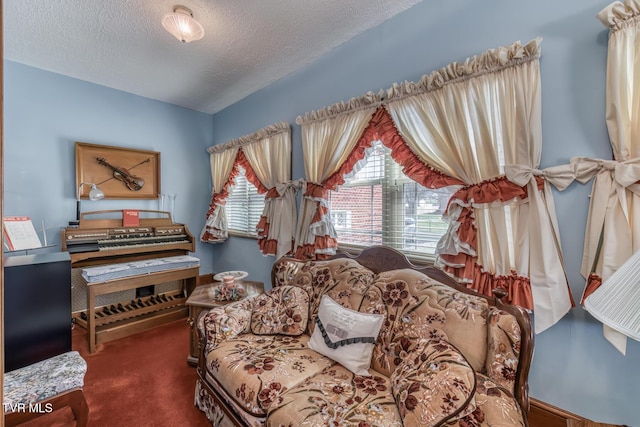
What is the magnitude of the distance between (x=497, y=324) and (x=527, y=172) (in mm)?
816

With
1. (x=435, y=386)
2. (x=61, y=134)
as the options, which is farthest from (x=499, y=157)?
(x=61, y=134)

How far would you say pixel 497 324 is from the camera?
127cm

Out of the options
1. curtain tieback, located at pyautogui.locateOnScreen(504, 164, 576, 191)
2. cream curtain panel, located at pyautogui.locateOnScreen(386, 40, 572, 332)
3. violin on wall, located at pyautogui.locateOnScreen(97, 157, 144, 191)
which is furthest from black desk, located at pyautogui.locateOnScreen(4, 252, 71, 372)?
curtain tieback, located at pyautogui.locateOnScreen(504, 164, 576, 191)

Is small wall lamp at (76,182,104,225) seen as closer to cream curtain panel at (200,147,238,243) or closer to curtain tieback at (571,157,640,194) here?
cream curtain panel at (200,147,238,243)

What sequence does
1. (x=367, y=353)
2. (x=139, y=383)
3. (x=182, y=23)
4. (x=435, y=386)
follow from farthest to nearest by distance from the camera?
1. (x=139, y=383)
2. (x=182, y=23)
3. (x=367, y=353)
4. (x=435, y=386)

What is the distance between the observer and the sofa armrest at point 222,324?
1.80 meters

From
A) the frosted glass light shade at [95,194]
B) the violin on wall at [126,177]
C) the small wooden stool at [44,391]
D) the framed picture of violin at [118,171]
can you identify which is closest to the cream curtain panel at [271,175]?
the framed picture of violin at [118,171]

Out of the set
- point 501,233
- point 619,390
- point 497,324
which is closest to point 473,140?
point 501,233

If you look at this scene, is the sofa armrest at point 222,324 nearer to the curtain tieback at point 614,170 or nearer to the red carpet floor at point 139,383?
the red carpet floor at point 139,383

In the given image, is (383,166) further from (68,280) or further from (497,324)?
(68,280)

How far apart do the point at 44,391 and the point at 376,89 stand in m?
2.78

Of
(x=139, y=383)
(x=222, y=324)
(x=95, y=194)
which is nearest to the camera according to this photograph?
(x=222, y=324)

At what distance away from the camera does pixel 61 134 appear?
304cm

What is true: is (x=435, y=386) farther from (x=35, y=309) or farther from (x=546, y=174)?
(x=35, y=309)
